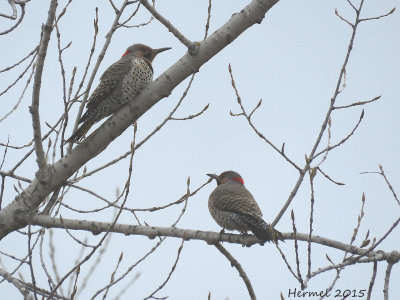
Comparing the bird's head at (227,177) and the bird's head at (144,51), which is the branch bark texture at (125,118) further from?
the bird's head at (227,177)

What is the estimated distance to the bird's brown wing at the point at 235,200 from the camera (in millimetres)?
6102

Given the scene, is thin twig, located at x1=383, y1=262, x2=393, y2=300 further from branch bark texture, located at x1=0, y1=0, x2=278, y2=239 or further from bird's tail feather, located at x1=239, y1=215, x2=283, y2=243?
branch bark texture, located at x1=0, y1=0, x2=278, y2=239

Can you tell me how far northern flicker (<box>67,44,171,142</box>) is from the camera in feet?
16.7

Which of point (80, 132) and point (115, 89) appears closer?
point (80, 132)

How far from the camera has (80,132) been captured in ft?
15.7

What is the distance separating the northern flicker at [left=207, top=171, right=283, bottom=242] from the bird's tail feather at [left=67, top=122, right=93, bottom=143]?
1.95 metres

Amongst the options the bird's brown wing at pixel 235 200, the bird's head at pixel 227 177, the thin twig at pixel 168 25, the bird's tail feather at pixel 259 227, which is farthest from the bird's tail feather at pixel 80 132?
the bird's head at pixel 227 177

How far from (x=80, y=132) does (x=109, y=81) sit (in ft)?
3.16

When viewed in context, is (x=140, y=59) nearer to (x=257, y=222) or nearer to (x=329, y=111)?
(x=257, y=222)

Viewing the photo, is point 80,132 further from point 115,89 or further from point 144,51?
point 144,51

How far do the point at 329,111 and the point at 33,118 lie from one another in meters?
2.07

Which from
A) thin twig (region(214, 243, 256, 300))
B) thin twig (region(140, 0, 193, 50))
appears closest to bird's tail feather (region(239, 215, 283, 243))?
thin twig (region(214, 243, 256, 300))

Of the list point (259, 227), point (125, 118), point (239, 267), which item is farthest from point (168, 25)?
point (259, 227)

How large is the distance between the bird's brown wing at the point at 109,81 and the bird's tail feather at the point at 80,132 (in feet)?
1.04
